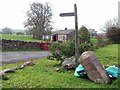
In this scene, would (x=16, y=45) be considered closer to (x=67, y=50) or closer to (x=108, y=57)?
(x=108, y=57)

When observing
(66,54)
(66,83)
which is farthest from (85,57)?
(66,54)

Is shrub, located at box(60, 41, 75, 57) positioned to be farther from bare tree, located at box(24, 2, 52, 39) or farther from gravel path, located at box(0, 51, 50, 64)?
bare tree, located at box(24, 2, 52, 39)

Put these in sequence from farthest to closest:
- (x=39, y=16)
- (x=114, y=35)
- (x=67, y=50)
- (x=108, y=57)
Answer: (x=39, y=16) < (x=114, y=35) < (x=108, y=57) < (x=67, y=50)

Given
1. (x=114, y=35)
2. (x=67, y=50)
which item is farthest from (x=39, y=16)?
(x=67, y=50)

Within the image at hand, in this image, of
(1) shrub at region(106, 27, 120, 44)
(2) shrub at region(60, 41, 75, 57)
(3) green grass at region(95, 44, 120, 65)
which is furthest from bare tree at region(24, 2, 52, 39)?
(2) shrub at region(60, 41, 75, 57)

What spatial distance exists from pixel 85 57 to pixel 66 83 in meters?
1.11

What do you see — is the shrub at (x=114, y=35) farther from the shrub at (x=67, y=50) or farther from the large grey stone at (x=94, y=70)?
the large grey stone at (x=94, y=70)

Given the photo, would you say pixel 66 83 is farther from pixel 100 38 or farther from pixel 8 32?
pixel 8 32

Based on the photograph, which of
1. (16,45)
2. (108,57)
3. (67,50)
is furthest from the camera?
(16,45)

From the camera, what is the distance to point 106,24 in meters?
62.8

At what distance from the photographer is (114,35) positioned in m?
41.0

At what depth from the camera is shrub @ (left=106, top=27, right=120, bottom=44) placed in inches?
1594

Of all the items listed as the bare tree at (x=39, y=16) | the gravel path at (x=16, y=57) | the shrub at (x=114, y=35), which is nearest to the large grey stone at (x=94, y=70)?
the gravel path at (x=16, y=57)

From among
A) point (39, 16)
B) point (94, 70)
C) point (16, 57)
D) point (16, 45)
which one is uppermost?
point (39, 16)
